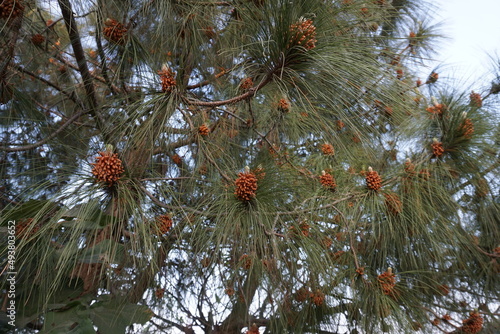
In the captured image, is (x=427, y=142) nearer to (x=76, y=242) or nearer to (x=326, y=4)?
(x=326, y=4)

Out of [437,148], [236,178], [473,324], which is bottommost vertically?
[473,324]

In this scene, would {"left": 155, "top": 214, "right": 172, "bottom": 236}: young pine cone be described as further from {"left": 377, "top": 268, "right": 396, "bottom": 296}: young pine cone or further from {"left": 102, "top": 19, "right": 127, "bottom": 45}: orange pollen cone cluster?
{"left": 377, "top": 268, "right": 396, "bottom": 296}: young pine cone

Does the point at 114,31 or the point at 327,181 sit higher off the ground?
the point at 114,31

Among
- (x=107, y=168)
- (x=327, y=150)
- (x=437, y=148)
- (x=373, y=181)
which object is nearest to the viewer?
(x=107, y=168)

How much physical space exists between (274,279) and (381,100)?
1.77ft

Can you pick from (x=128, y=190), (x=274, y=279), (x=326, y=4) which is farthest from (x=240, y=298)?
(x=326, y=4)

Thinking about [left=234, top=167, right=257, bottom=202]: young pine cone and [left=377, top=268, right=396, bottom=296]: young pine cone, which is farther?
[left=377, top=268, right=396, bottom=296]: young pine cone

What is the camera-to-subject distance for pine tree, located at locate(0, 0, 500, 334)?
1.00m

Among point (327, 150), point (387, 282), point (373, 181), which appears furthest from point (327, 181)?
point (387, 282)

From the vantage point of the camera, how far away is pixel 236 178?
4.30ft

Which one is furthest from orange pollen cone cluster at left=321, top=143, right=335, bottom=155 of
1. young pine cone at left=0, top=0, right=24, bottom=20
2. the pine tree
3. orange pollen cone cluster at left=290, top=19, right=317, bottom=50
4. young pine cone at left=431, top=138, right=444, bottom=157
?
young pine cone at left=0, top=0, right=24, bottom=20

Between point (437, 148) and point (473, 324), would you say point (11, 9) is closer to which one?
point (437, 148)

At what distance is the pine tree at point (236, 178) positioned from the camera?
1.00 metres

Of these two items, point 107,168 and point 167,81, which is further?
point 167,81
